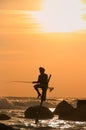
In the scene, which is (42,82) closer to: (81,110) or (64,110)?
(81,110)

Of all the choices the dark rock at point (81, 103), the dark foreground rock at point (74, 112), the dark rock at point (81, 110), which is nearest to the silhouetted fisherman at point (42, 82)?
the dark foreground rock at point (74, 112)

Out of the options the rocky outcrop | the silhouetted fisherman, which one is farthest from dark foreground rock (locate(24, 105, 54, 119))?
the silhouetted fisherman

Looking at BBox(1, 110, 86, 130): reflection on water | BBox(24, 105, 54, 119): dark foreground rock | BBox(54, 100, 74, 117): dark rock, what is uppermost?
BBox(54, 100, 74, 117): dark rock

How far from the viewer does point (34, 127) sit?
147 feet

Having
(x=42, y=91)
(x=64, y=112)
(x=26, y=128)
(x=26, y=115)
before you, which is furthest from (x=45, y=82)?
(x=64, y=112)

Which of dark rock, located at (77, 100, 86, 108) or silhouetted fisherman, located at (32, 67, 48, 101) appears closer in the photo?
silhouetted fisherman, located at (32, 67, 48, 101)

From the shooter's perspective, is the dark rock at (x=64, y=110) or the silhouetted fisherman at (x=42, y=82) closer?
the silhouetted fisherman at (x=42, y=82)

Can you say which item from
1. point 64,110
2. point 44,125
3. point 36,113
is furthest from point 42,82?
point 64,110

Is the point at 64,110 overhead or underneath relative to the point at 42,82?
overhead

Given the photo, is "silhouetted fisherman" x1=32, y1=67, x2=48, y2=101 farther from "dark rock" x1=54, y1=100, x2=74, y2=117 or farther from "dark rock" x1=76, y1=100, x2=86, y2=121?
"dark rock" x1=54, y1=100, x2=74, y2=117

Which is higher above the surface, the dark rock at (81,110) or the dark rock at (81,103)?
the dark rock at (81,103)

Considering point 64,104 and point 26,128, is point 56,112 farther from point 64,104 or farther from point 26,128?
point 26,128

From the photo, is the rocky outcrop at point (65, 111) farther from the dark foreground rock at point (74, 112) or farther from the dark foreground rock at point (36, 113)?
the dark foreground rock at point (36, 113)

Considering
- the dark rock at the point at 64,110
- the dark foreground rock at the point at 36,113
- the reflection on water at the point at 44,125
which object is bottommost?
the reflection on water at the point at 44,125
